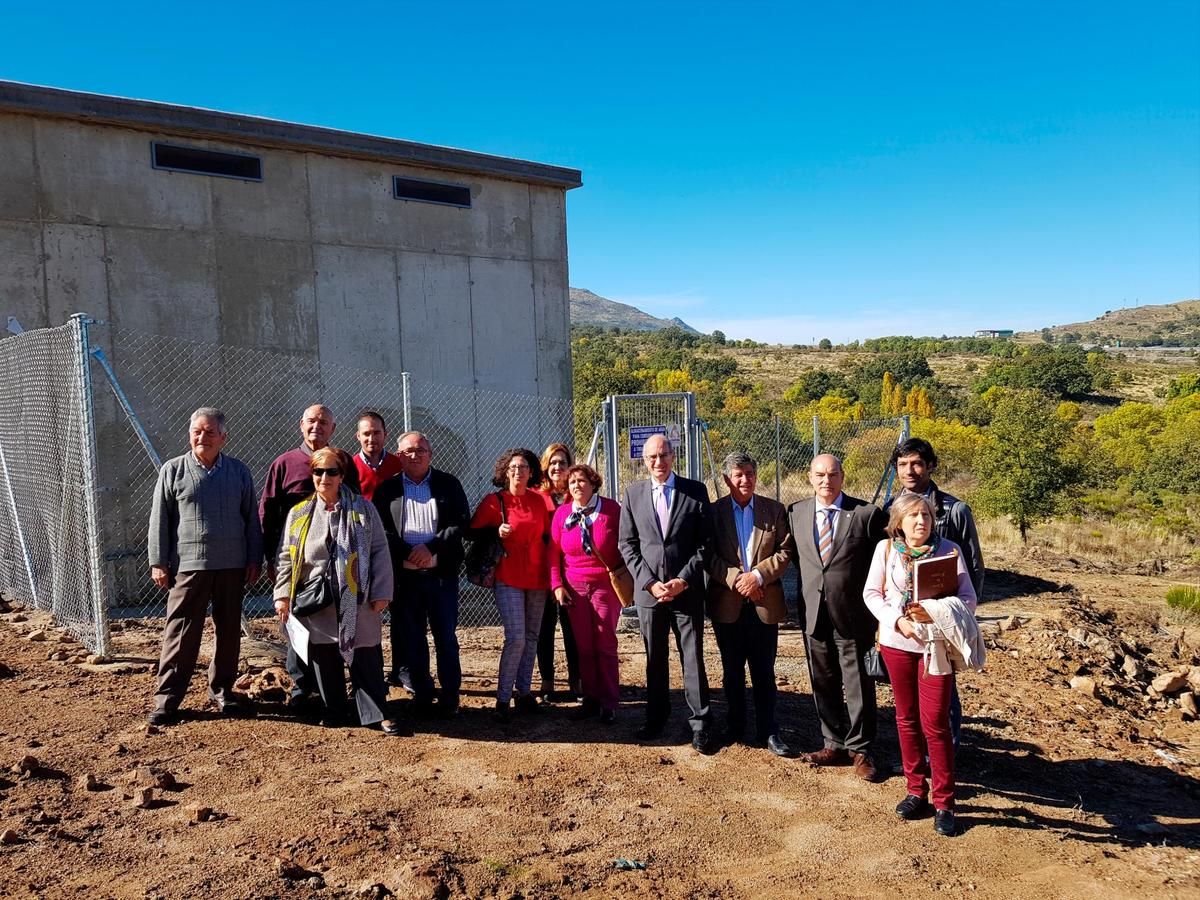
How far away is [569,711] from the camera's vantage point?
19.9ft

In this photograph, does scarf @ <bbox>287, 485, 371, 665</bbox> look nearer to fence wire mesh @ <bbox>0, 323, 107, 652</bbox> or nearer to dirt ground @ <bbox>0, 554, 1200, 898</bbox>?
dirt ground @ <bbox>0, 554, 1200, 898</bbox>

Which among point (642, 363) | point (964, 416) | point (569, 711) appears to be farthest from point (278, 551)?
point (642, 363)

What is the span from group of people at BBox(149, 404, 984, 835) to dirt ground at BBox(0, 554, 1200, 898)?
27 cm

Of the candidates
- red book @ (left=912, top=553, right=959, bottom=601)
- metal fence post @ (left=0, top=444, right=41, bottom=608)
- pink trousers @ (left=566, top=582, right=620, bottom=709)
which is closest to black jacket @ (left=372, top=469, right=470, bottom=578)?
pink trousers @ (left=566, top=582, right=620, bottom=709)

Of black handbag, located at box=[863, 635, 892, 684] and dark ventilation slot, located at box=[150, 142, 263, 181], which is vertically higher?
dark ventilation slot, located at box=[150, 142, 263, 181]

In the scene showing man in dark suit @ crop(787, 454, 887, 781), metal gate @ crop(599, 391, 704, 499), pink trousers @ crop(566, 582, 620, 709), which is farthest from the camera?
metal gate @ crop(599, 391, 704, 499)

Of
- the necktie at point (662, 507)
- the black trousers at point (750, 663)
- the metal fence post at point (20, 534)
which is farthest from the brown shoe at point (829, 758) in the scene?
the metal fence post at point (20, 534)

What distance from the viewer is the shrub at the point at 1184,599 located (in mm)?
11964

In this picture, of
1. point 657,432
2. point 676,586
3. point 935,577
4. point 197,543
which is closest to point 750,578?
point 676,586

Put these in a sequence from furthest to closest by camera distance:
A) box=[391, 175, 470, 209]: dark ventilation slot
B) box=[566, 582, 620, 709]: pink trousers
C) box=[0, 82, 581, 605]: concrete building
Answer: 1. box=[391, 175, 470, 209]: dark ventilation slot
2. box=[0, 82, 581, 605]: concrete building
3. box=[566, 582, 620, 709]: pink trousers

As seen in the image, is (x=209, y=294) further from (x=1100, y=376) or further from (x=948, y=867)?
(x=1100, y=376)

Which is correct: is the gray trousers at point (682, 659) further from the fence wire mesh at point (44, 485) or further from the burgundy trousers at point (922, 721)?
the fence wire mesh at point (44, 485)

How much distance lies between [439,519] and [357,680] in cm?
107

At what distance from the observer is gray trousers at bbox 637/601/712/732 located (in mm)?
5402
